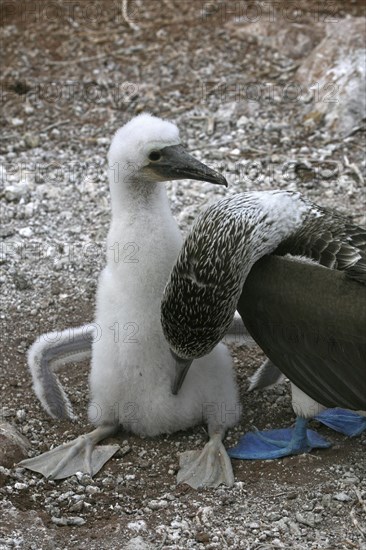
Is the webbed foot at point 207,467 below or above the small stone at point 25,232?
below

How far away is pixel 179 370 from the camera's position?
18.5 ft

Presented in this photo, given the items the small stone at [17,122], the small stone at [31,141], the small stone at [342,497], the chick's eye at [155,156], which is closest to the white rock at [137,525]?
the small stone at [342,497]

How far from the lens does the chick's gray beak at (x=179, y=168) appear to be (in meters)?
5.48

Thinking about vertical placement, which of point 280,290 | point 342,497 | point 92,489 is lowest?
point 92,489

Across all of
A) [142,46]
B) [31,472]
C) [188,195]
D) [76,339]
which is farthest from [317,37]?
[31,472]

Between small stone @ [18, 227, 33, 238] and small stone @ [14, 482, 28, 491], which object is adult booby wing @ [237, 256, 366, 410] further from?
small stone @ [18, 227, 33, 238]

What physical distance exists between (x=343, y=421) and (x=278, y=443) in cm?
46

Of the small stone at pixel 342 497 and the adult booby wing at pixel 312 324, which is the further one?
the small stone at pixel 342 497

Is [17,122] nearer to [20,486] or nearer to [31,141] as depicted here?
[31,141]

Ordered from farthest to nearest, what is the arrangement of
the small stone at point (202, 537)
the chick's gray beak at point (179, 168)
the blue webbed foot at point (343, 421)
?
the blue webbed foot at point (343, 421) < the chick's gray beak at point (179, 168) < the small stone at point (202, 537)

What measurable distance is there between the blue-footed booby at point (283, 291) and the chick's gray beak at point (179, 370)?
1cm

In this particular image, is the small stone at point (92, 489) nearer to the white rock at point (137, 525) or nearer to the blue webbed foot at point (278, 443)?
the white rock at point (137, 525)

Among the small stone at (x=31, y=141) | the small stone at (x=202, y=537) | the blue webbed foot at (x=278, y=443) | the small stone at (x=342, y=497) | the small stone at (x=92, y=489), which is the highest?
the small stone at (x=31, y=141)

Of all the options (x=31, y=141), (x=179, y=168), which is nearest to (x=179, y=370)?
(x=179, y=168)
